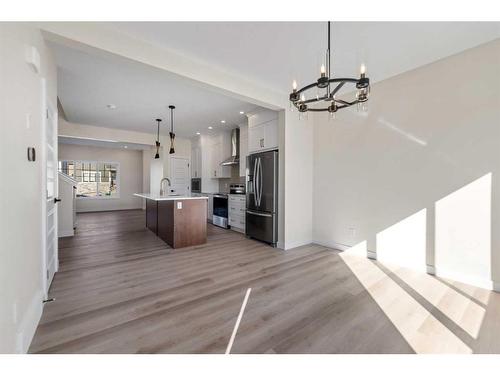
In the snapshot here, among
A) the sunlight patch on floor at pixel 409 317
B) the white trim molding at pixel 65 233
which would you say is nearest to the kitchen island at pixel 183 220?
the white trim molding at pixel 65 233

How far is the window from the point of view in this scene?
27.3ft

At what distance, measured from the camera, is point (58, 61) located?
2736mm

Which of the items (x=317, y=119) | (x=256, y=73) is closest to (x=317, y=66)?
(x=256, y=73)

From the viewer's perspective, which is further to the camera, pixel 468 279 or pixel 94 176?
pixel 94 176

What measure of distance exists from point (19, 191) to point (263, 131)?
3.48m

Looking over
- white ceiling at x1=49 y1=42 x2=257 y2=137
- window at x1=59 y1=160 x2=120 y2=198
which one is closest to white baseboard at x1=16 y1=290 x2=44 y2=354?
white ceiling at x1=49 y1=42 x2=257 y2=137

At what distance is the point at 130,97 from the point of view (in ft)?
12.8

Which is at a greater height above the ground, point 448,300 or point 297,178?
point 297,178

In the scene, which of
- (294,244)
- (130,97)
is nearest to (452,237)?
(294,244)

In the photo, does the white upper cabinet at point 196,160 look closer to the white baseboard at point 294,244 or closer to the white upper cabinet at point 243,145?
the white upper cabinet at point 243,145

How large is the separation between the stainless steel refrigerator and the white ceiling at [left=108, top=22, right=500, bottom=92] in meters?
1.61

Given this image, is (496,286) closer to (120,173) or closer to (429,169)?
(429,169)

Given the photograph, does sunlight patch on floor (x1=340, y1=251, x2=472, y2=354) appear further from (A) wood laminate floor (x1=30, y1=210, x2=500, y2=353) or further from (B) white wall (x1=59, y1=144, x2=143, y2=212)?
(B) white wall (x1=59, y1=144, x2=143, y2=212)

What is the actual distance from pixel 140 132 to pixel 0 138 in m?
6.06
